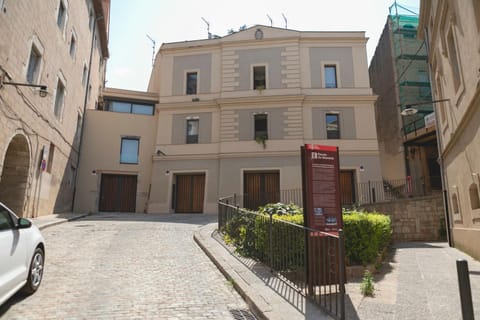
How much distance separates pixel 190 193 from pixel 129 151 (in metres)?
4.86

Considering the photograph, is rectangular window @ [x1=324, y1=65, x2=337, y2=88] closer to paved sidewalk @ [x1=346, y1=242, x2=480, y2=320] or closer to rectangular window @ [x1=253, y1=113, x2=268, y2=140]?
rectangular window @ [x1=253, y1=113, x2=268, y2=140]

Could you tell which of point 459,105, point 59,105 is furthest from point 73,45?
point 459,105

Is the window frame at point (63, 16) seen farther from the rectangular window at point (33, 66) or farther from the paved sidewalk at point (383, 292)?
the paved sidewalk at point (383, 292)

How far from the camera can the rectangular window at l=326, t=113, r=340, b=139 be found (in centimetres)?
1948

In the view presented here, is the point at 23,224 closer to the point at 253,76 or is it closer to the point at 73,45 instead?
the point at 73,45

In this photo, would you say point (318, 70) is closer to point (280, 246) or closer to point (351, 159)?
point (351, 159)

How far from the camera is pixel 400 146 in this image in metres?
22.2

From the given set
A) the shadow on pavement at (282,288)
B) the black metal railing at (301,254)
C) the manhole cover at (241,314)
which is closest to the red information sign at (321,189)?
the black metal railing at (301,254)

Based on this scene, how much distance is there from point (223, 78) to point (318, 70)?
6.12 meters

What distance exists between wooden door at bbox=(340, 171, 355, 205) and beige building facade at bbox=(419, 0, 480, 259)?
7406 mm

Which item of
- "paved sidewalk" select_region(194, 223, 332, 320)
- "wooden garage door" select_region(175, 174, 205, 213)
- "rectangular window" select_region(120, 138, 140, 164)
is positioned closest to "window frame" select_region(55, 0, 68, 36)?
"rectangular window" select_region(120, 138, 140, 164)

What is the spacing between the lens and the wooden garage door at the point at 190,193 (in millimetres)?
19516

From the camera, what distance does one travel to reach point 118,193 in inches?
792

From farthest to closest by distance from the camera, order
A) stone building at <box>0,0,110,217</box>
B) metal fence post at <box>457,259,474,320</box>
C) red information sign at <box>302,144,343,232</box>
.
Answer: stone building at <box>0,0,110,217</box>, red information sign at <box>302,144,343,232</box>, metal fence post at <box>457,259,474,320</box>
